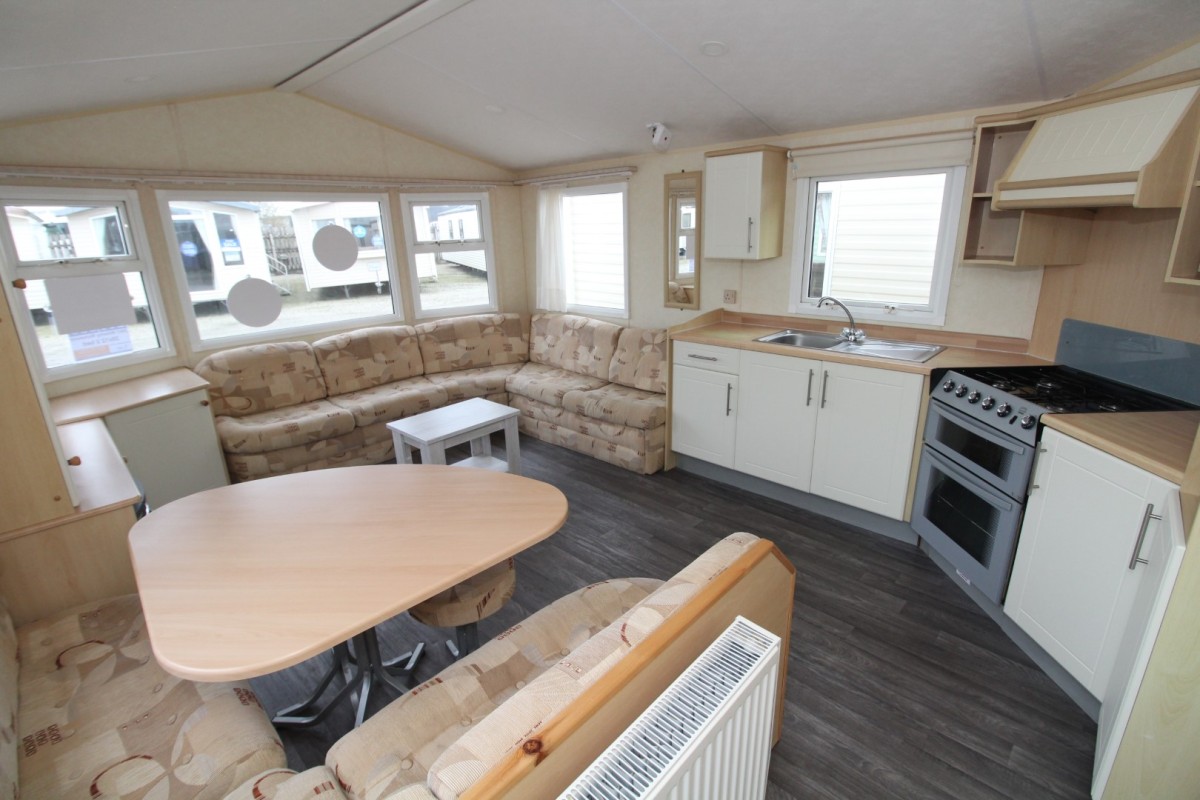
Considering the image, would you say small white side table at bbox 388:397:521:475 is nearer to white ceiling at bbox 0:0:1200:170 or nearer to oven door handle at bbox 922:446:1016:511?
white ceiling at bbox 0:0:1200:170

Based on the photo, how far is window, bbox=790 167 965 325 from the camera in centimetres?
297

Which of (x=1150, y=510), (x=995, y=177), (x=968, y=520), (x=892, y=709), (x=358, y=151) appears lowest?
(x=892, y=709)

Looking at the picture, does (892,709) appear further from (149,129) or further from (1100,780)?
(149,129)

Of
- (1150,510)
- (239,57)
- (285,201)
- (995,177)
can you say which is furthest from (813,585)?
(285,201)

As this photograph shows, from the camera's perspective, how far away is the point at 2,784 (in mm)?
1127

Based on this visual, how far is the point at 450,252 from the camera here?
4.86 m

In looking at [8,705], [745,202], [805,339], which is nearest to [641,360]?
[805,339]

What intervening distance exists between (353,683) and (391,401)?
224 cm

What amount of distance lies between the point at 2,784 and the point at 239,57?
9.93 ft

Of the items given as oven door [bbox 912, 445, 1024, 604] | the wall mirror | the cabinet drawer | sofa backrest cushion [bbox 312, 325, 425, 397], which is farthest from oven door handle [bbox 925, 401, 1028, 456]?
sofa backrest cushion [bbox 312, 325, 425, 397]

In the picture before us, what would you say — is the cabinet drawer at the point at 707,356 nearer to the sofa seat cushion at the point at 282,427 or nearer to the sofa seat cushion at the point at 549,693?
the sofa seat cushion at the point at 549,693

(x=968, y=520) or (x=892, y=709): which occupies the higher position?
(x=968, y=520)

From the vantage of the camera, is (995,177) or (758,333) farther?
(758,333)

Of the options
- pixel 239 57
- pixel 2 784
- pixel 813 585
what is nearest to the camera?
pixel 2 784
